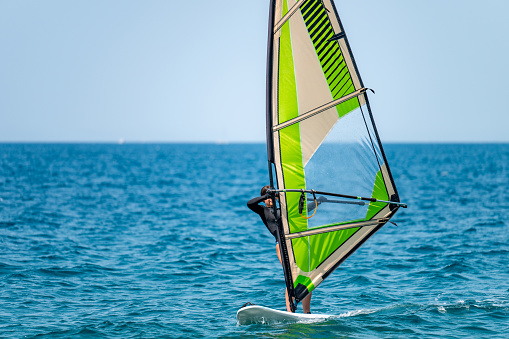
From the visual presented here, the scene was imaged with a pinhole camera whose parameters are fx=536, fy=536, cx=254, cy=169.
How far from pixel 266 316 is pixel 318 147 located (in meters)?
3.18

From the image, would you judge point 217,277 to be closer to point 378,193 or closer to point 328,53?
point 378,193

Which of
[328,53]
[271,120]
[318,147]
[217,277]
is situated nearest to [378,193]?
[318,147]

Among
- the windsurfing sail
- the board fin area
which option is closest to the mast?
the windsurfing sail

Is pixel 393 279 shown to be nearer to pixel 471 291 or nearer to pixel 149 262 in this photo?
pixel 471 291

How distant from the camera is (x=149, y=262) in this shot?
15.9m

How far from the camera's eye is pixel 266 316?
9641 mm

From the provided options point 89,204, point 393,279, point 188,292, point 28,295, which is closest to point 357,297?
point 393,279

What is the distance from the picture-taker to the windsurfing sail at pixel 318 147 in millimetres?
8734

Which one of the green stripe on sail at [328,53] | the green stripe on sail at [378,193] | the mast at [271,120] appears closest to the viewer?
the mast at [271,120]

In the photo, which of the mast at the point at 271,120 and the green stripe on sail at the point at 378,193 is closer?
the mast at the point at 271,120

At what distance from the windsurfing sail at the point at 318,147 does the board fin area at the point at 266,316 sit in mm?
477

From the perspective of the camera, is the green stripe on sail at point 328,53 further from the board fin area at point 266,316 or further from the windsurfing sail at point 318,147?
the board fin area at point 266,316

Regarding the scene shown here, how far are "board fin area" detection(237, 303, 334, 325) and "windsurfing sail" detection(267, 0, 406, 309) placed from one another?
0.48m

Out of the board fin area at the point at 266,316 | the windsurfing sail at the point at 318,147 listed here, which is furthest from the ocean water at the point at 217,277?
the windsurfing sail at the point at 318,147
